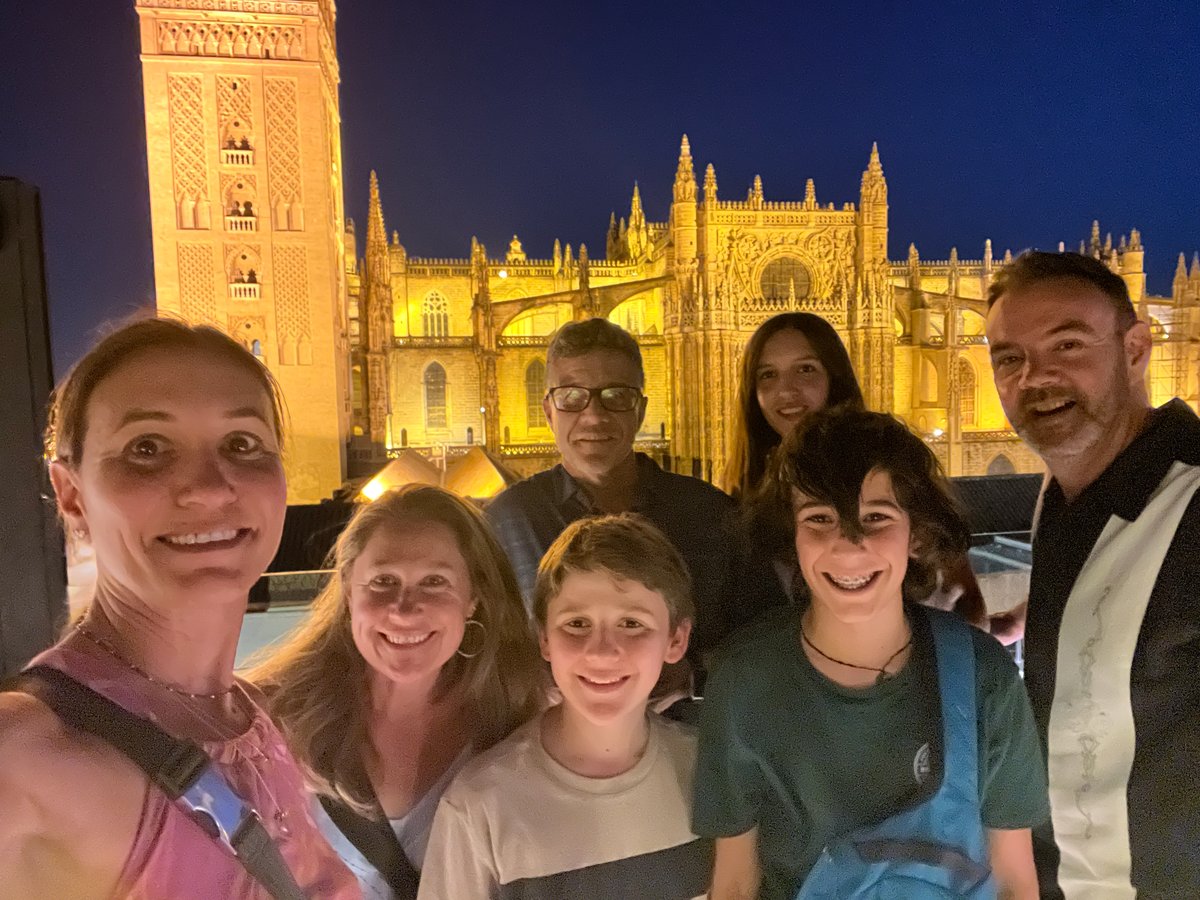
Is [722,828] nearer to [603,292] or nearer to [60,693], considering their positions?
[60,693]

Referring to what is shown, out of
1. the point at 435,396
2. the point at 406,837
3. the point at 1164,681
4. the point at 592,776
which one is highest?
the point at 435,396

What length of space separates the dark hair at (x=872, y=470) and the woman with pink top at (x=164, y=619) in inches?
54.0

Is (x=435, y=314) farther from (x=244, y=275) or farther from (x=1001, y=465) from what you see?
(x=1001, y=465)

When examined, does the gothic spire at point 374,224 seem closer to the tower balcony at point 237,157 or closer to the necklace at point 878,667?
the tower balcony at point 237,157

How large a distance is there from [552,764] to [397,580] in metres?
0.68

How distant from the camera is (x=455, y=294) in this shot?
27062mm

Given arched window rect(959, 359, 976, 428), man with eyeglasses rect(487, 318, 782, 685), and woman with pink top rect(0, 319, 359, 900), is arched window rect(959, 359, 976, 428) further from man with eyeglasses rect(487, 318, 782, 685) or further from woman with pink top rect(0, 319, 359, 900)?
woman with pink top rect(0, 319, 359, 900)

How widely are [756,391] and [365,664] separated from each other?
1.90 meters

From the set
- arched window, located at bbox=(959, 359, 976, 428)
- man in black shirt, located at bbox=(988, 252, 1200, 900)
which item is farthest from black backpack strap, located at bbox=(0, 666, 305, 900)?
arched window, located at bbox=(959, 359, 976, 428)

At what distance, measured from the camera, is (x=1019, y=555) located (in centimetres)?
445

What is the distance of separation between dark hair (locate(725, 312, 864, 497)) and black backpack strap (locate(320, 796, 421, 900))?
1.81 m

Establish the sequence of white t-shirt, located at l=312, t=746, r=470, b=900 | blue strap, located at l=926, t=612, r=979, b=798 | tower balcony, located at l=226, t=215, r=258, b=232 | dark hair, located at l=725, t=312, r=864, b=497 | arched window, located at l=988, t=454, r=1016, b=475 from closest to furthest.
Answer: blue strap, located at l=926, t=612, r=979, b=798 < white t-shirt, located at l=312, t=746, r=470, b=900 < dark hair, located at l=725, t=312, r=864, b=497 < tower balcony, located at l=226, t=215, r=258, b=232 < arched window, located at l=988, t=454, r=1016, b=475

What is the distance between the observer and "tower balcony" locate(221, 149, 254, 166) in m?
16.9

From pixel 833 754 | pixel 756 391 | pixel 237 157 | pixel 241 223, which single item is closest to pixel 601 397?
pixel 756 391
